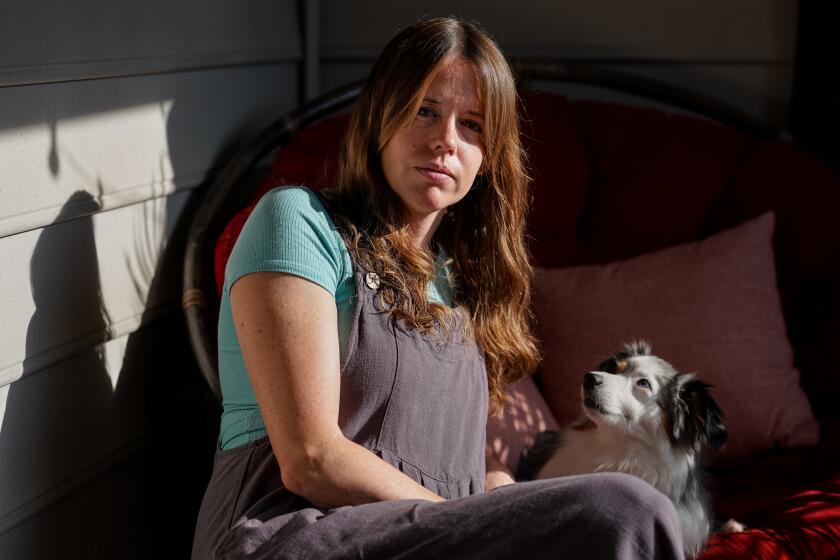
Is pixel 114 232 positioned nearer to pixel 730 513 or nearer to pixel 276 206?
pixel 276 206

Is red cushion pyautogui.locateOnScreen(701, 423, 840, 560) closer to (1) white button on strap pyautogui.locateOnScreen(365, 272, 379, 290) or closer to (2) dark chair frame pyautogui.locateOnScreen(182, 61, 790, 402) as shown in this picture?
(1) white button on strap pyautogui.locateOnScreen(365, 272, 379, 290)

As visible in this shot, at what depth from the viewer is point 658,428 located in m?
1.77

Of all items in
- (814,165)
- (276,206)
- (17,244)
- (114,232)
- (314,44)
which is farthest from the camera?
(314,44)

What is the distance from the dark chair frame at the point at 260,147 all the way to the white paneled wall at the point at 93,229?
7 centimetres

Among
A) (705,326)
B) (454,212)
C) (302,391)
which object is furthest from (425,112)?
(705,326)

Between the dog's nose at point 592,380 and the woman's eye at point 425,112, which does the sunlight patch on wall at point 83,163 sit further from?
the dog's nose at point 592,380

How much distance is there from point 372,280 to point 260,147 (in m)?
1.00

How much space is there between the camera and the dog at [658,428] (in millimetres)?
1727

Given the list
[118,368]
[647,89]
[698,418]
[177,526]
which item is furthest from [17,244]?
[647,89]

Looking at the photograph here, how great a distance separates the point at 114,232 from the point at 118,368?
0.92ft

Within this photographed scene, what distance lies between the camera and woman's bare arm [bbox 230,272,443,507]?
1.40 m

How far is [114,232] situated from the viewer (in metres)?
2.02

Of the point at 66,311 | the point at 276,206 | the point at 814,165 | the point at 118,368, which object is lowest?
the point at 118,368

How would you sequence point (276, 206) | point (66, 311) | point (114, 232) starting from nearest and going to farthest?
→ point (276, 206) → point (66, 311) → point (114, 232)
